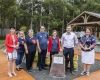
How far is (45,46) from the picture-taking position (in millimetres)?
10531

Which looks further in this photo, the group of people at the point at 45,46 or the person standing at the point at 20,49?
the person standing at the point at 20,49

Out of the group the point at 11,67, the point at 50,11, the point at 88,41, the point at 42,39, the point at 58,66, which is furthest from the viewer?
the point at 50,11

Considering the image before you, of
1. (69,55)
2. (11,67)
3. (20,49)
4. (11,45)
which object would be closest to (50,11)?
(20,49)

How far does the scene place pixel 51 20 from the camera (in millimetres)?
38188

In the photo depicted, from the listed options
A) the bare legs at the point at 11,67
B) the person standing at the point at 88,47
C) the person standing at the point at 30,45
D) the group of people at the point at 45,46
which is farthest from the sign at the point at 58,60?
the bare legs at the point at 11,67

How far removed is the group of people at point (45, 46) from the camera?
378 inches

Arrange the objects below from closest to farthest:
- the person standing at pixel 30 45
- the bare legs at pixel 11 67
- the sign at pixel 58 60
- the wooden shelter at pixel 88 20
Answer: the bare legs at pixel 11 67, the sign at pixel 58 60, the person standing at pixel 30 45, the wooden shelter at pixel 88 20

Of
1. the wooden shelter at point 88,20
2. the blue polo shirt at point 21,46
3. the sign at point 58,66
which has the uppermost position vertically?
the wooden shelter at point 88,20

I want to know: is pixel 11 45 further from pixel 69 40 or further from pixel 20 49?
pixel 69 40

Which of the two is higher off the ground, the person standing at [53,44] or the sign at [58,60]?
the person standing at [53,44]

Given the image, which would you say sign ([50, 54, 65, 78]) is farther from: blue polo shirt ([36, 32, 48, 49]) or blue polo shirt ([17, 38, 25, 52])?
blue polo shirt ([17, 38, 25, 52])

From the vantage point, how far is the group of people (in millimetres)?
9609

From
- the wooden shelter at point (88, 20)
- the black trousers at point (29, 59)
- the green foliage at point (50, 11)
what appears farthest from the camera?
the green foliage at point (50, 11)

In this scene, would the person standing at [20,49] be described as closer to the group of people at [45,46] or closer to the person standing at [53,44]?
the group of people at [45,46]
